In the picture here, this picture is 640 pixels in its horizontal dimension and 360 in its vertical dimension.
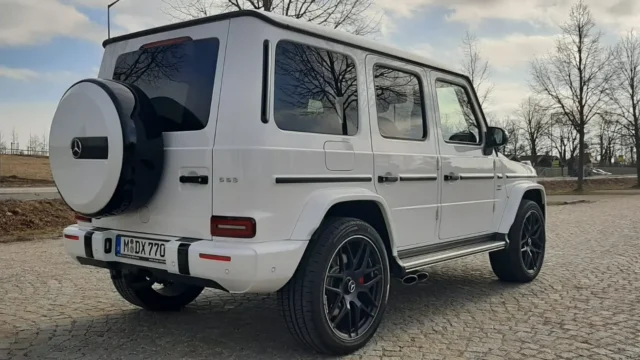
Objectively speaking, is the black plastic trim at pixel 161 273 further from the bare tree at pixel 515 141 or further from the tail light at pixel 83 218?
the bare tree at pixel 515 141

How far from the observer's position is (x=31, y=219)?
425 inches

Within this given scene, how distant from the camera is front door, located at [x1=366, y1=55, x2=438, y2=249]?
13.6 feet

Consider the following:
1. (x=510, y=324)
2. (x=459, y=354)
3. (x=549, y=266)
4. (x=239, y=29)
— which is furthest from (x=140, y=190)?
(x=549, y=266)

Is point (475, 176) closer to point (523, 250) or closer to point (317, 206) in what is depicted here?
point (523, 250)

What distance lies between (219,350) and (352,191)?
1390mm

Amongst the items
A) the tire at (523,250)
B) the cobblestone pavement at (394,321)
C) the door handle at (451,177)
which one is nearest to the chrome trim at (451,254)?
the tire at (523,250)

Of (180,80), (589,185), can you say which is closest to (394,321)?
(180,80)

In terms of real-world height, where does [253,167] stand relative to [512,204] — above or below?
above

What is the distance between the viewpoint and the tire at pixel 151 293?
448cm

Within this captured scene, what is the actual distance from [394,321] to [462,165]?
4.97 ft

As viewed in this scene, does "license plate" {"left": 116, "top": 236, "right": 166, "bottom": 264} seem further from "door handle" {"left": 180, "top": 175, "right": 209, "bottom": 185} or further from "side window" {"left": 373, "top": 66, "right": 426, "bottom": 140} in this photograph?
"side window" {"left": 373, "top": 66, "right": 426, "bottom": 140}

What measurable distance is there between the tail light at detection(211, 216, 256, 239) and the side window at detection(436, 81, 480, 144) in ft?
7.53

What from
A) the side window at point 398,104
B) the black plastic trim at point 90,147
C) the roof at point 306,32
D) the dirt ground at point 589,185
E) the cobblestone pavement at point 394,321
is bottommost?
the dirt ground at point 589,185

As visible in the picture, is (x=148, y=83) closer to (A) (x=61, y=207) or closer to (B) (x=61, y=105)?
(B) (x=61, y=105)
